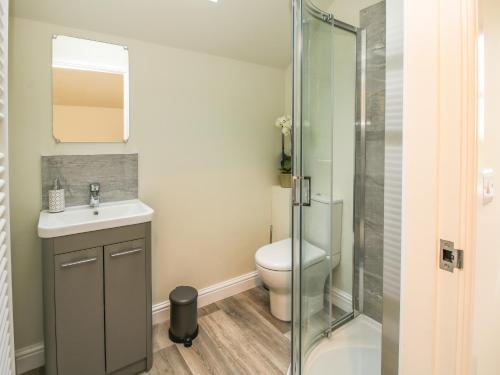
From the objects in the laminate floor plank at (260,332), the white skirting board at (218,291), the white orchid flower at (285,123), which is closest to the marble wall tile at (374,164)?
the laminate floor plank at (260,332)

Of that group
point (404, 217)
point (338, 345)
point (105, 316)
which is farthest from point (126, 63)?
point (338, 345)

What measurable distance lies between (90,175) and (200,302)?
1.31m

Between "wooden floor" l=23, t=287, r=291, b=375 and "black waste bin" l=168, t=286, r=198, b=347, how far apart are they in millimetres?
45

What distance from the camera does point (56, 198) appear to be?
1.73 m

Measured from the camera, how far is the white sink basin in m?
1.45

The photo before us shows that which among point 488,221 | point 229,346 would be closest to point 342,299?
point 229,346

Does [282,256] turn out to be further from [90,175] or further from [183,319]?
[90,175]

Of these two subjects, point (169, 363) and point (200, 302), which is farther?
point (200, 302)

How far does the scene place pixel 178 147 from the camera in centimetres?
222

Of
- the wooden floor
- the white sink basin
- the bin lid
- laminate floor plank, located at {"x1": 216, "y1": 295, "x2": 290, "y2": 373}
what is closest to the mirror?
the white sink basin

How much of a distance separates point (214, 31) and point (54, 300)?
6.44ft

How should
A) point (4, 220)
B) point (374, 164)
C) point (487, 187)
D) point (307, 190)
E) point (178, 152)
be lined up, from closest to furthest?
point (487, 187) < point (4, 220) < point (307, 190) < point (374, 164) < point (178, 152)

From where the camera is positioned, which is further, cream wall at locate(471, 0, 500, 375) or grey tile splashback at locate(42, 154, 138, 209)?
grey tile splashback at locate(42, 154, 138, 209)

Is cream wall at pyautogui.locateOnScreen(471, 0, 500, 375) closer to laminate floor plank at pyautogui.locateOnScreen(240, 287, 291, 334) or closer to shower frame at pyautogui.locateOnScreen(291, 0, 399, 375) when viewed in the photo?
shower frame at pyautogui.locateOnScreen(291, 0, 399, 375)
